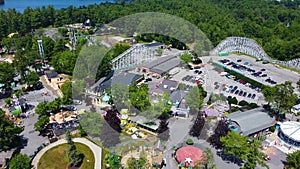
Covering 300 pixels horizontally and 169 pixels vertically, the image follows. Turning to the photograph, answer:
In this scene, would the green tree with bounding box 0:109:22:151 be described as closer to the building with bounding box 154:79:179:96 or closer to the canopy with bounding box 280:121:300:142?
the building with bounding box 154:79:179:96

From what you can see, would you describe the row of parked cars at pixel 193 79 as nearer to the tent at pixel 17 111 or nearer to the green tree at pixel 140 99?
the green tree at pixel 140 99

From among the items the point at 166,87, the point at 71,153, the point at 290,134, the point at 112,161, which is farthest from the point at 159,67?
the point at 71,153

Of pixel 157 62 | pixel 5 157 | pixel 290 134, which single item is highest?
pixel 157 62

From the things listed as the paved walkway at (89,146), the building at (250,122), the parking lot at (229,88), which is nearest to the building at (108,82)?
the paved walkway at (89,146)

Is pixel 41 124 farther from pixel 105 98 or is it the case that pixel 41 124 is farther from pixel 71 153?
pixel 105 98

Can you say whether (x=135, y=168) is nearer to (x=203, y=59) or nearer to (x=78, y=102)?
(x=78, y=102)

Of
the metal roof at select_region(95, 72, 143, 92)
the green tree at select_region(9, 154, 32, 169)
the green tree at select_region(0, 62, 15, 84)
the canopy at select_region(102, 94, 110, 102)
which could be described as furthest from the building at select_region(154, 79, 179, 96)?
the green tree at select_region(0, 62, 15, 84)

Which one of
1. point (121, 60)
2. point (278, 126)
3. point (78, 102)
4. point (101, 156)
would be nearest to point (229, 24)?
point (121, 60)
